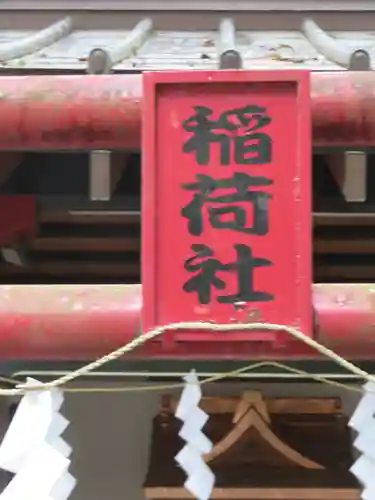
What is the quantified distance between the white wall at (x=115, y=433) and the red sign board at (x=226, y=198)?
1.78 meters

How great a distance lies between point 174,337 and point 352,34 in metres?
1.73

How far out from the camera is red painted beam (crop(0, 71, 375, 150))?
1534mm

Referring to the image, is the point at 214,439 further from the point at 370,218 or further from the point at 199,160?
the point at 199,160

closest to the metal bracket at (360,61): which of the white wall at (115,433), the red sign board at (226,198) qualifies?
the red sign board at (226,198)

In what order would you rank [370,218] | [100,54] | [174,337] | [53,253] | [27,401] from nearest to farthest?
[174,337]
[27,401]
[100,54]
[370,218]
[53,253]

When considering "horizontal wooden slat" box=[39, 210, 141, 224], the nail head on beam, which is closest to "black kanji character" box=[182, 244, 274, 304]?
the nail head on beam

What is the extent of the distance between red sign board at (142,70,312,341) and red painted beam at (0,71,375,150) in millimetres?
154

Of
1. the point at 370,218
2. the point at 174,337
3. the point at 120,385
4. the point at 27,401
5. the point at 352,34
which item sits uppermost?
the point at 352,34

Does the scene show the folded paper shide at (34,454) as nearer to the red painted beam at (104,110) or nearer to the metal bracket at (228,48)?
the red painted beam at (104,110)

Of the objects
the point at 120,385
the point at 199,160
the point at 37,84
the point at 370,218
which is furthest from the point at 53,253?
the point at 199,160

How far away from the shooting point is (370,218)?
2664mm

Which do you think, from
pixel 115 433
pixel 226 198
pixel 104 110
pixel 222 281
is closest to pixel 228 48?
pixel 104 110

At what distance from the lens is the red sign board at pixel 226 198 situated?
1.40 metres

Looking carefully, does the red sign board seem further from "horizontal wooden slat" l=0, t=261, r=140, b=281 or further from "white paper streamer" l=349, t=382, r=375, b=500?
"horizontal wooden slat" l=0, t=261, r=140, b=281
